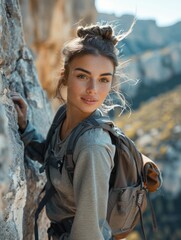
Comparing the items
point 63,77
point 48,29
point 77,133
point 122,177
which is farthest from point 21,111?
point 48,29

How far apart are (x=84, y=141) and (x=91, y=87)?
308mm

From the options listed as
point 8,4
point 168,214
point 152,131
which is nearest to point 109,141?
point 8,4

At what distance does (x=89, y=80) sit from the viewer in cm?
185

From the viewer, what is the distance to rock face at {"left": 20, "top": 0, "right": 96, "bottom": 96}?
870cm

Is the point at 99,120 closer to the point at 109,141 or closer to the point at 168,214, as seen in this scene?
the point at 109,141

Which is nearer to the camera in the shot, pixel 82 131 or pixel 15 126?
pixel 82 131

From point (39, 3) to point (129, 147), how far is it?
7.51 metres

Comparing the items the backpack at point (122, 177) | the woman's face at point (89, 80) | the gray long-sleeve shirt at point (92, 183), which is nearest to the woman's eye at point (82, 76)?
the woman's face at point (89, 80)

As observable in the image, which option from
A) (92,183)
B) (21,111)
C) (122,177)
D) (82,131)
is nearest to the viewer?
(92,183)

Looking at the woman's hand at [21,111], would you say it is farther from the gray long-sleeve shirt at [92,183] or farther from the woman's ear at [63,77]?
the gray long-sleeve shirt at [92,183]

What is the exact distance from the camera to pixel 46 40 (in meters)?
9.26

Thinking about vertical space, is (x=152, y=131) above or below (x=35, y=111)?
below

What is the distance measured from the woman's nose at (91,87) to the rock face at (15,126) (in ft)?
1.20

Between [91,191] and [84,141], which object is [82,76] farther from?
[91,191]
